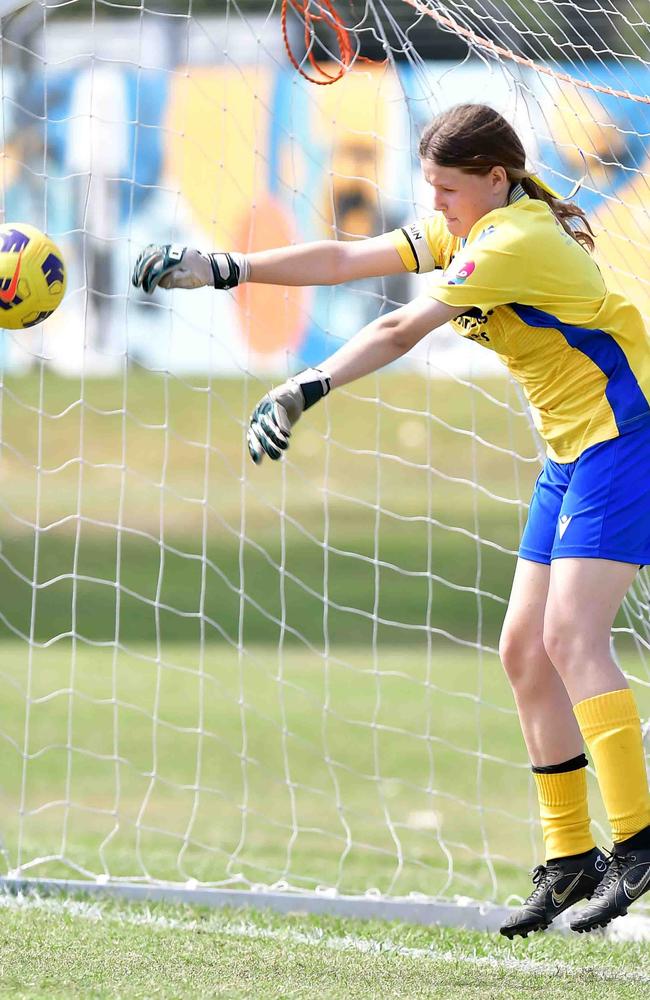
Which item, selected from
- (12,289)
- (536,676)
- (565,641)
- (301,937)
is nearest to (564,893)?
(536,676)

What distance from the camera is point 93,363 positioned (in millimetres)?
17516

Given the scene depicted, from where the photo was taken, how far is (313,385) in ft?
9.29

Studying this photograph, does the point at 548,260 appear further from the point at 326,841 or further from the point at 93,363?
the point at 93,363

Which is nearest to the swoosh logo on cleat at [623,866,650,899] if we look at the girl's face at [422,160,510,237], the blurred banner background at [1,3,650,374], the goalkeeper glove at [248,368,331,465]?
the goalkeeper glove at [248,368,331,465]

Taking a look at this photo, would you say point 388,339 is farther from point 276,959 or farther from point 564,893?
point 276,959

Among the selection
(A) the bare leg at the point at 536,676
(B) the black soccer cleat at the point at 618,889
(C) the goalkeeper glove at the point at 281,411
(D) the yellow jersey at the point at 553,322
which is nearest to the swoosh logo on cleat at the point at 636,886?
(B) the black soccer cleat at the point at 618,889

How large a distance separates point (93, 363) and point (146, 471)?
1554mm

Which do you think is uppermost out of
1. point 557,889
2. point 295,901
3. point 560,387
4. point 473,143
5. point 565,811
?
point 473,143

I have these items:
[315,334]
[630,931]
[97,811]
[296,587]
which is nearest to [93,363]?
[315,334]

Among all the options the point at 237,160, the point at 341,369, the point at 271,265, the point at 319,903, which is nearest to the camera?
the point at 341,369

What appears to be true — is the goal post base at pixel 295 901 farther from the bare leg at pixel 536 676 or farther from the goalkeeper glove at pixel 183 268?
the goalkeeper glove at pixel 183 268

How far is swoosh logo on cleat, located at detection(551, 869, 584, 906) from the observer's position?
313 centimetres

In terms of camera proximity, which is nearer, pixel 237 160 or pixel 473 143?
pixel 473 143

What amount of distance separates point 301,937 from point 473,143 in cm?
215
